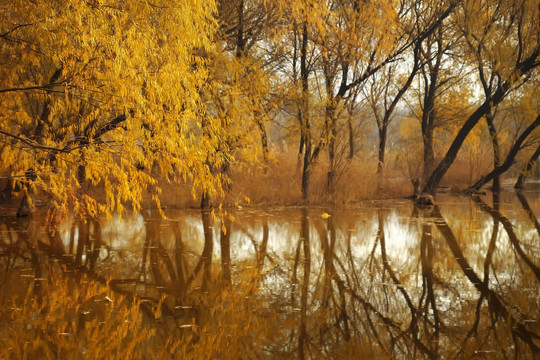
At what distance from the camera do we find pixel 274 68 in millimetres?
18047

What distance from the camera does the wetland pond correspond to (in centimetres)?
368

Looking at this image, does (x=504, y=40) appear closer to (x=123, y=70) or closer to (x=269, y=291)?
(x=123, y=70)

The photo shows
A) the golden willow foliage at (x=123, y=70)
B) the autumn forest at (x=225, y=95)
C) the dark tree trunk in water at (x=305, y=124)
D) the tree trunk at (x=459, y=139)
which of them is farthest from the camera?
the tree trunk at (x=459, y=139)

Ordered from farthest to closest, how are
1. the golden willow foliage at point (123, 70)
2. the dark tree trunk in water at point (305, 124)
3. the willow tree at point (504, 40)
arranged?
the dark tree trunk in water at point (305, 124)
the willow tree at point (504, 40)
the golden willow foliage at point (123, 70)

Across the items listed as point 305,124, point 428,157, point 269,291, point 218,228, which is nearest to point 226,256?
point 269,291

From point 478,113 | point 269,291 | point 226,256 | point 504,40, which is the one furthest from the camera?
point 478,113

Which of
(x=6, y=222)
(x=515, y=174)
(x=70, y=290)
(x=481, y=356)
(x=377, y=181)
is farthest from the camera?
(x=515, y=174)

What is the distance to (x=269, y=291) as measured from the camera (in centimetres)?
509

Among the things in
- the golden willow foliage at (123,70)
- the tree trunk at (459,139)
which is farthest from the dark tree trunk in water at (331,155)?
the golden willow foliage at (123,70)

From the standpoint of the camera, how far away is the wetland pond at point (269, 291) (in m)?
3.68

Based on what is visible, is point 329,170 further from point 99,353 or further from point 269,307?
point 99,353

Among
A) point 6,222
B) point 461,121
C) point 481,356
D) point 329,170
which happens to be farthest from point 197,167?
point 461,121

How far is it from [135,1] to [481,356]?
208 inches

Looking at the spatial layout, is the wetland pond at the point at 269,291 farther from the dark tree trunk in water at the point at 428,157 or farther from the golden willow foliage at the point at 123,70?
the dark tree trunk in water at the point at 428,157
